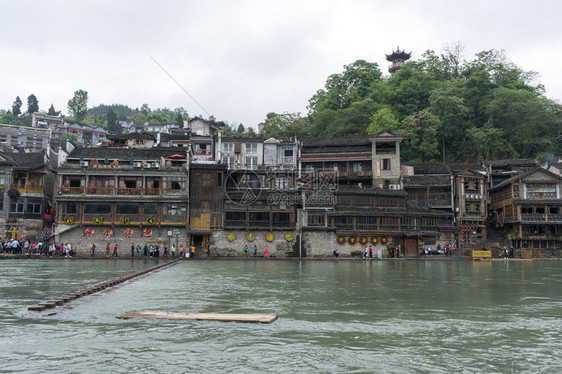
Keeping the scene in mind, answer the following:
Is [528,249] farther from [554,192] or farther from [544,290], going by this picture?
[544,290]

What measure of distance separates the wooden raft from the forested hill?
54679mm

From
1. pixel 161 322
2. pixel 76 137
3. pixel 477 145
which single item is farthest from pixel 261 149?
pixel 76 137

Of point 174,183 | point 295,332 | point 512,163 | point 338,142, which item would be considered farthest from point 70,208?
point 512,163

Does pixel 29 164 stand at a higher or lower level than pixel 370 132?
lower

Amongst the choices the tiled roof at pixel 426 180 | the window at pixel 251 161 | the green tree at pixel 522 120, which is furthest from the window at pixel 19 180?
the green tree at pixel 522 120

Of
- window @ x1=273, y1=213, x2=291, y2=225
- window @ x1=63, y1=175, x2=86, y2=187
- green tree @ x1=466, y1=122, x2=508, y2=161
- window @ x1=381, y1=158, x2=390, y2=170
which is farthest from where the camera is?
green tree @ x1=466, y1=122, x2=508, y2=161

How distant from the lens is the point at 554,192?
53.8 meters

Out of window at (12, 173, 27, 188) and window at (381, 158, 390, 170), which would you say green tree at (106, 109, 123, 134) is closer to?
window at (12, 173, 27, 188)

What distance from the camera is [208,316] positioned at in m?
14.5

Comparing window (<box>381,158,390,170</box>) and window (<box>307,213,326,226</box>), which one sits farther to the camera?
window (<box>381,158,390,170</box>)

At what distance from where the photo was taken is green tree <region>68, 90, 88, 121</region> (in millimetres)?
139250

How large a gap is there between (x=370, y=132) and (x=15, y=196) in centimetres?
4645

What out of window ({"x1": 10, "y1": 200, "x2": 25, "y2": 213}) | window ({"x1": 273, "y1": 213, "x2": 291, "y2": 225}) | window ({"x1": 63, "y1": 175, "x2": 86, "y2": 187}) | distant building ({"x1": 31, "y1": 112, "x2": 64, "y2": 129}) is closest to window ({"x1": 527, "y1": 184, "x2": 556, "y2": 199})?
window ({"x1": 273, "y1": 213, "x2": 291, "y2": 225})

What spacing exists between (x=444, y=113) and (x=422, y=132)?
530 centimetres
